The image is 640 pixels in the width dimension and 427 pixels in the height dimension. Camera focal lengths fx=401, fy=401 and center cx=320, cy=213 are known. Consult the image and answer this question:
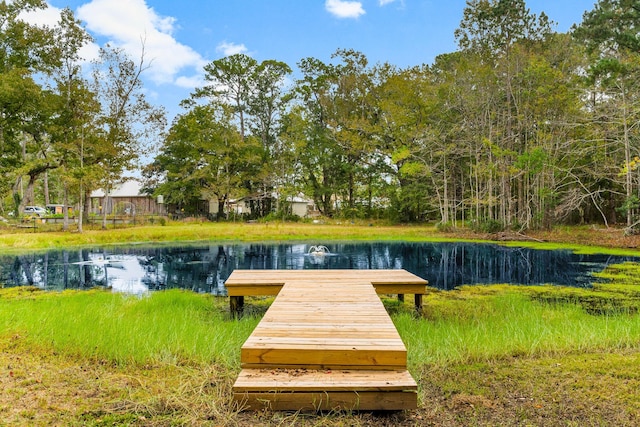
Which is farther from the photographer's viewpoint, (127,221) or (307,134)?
(307,134)

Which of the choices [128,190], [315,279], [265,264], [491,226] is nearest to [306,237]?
[265,264]

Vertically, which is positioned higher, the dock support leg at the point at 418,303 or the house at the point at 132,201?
the house at the point at 132,201

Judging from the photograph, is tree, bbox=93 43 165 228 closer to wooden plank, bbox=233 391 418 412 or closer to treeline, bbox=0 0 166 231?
treeline, bbox=0 0 166 231

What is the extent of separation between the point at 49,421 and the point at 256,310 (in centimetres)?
337

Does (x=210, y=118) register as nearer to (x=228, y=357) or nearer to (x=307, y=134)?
(x=307, y=134)

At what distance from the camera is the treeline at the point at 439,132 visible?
1562 centimetres

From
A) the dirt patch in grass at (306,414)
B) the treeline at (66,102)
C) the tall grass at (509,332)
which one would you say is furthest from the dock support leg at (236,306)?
the treeline at (66,102)

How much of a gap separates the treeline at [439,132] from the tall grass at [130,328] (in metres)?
11.0

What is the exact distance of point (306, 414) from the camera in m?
2.14

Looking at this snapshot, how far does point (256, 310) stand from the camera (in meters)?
5.42

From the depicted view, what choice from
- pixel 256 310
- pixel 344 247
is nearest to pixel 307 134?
pixel 344 247

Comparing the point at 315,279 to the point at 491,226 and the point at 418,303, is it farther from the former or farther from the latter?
the point at 491,226

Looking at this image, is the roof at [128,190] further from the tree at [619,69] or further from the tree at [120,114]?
the tree at [619,69]

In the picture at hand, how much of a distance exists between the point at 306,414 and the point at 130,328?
7.54 feet
